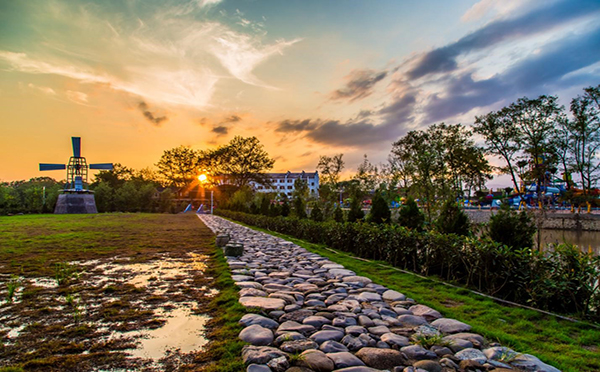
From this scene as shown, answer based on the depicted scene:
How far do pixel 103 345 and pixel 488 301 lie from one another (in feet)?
14.4

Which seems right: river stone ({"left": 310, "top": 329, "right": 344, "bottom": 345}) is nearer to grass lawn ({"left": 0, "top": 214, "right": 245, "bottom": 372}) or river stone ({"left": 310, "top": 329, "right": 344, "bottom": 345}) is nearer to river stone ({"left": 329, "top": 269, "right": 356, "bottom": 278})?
grass lawn ({"left": 0, "top": 214, "right": 245, "bottom": 372})

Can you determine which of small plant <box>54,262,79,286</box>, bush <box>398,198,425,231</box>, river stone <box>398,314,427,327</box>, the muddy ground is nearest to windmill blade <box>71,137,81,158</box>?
the muddy ground

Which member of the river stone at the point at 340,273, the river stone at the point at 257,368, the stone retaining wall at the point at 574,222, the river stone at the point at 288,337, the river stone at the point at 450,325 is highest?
the river stone at the point at 257,368

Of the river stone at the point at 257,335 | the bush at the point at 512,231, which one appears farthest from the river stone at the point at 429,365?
the bush at the point at 512,231

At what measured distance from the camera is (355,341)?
2.88 metres

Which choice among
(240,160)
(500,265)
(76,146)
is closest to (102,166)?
(76,146)

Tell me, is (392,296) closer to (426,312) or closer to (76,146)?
(426,312)

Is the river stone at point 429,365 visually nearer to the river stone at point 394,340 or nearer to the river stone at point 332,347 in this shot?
the river stone at point 394,340

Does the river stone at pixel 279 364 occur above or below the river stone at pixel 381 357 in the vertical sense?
above

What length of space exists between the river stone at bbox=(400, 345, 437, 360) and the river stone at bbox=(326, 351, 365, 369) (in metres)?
0.42

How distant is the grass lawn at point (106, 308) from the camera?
8.53 ft

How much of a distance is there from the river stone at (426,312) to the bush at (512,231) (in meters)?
2.45

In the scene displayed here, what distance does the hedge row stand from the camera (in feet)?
12.6

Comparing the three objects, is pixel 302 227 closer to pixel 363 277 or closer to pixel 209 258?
pixel 209 258
